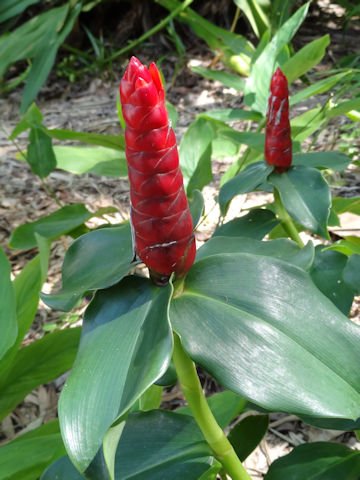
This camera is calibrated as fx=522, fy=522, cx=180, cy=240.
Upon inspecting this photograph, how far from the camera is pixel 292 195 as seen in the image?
823 mm

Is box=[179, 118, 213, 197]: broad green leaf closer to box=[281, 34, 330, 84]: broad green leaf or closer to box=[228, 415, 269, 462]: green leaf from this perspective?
box=[281, 34, 330, 84]: broad green leaf

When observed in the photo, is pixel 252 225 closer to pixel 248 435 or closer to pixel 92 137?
pixel 248 435

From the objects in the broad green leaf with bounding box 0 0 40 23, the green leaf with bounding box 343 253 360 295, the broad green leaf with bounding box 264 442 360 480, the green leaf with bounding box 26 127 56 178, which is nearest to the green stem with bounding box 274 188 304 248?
the green leaf with bounding box 343 253 360 295

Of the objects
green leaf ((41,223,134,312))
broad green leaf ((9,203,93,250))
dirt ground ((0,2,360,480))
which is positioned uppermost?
green leaf ((41,223,134,312))

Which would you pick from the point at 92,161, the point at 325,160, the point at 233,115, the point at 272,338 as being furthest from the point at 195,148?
the point at 272,338

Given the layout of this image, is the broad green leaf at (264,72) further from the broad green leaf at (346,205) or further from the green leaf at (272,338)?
the green leaf at (272,338)

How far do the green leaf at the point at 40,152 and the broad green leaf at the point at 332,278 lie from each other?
35.1 inches

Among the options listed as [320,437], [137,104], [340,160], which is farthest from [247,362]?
[320,437]

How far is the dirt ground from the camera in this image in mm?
1225

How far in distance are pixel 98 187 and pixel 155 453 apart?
173cm

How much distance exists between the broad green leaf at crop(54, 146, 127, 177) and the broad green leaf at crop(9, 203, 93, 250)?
0.42ft

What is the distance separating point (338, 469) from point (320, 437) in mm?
434

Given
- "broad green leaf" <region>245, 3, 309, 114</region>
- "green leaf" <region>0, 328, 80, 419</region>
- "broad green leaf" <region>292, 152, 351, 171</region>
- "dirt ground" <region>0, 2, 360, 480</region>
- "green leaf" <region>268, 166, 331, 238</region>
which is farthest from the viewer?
"broad green leaf" <region>245, 3, 309, 114</region>

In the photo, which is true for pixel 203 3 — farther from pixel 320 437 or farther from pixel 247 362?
pixel 247 362
